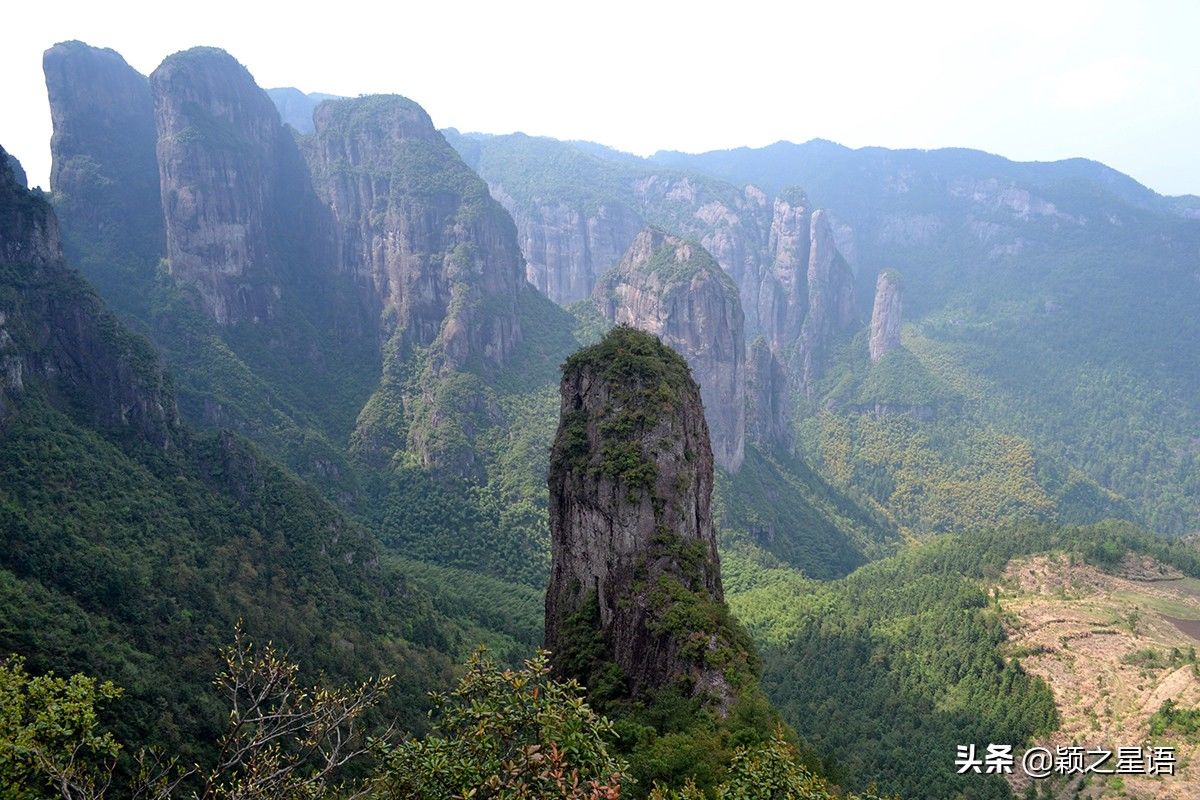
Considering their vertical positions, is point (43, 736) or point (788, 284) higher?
point (788, 284)

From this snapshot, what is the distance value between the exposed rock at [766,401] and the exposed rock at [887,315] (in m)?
49.0

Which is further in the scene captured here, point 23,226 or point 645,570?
point 23,226

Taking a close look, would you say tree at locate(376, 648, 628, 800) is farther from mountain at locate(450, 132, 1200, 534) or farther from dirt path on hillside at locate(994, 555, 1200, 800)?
mountain at locate(450, 132, 1200, 534)

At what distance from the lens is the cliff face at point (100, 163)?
99500 mm

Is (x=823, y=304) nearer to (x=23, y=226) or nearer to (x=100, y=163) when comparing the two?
(x=100, y=163)

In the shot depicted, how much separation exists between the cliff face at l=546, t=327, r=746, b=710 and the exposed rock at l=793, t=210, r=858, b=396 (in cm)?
15638

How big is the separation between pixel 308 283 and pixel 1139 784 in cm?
11313

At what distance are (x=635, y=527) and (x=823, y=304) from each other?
173 m

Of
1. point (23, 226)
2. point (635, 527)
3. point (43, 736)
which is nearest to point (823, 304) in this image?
point (23, 226)

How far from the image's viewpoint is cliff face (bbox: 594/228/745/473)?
114 m

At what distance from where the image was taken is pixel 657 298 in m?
120

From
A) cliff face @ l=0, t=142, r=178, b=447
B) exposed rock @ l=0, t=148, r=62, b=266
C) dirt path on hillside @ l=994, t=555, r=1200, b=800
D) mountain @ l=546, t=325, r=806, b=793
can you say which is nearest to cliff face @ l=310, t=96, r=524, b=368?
cliff face @ l=0, t=142, r=178, b=447

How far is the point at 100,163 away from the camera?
105625mm

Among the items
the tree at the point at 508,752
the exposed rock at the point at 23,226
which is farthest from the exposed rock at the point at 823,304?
the tree at the point at 508,752
